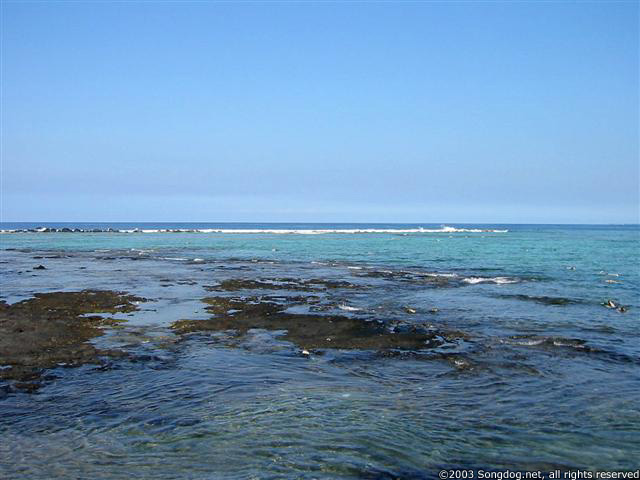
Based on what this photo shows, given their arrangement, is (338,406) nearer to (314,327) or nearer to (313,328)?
(313,328)

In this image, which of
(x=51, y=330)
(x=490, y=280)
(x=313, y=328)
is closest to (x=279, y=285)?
(x=313, y=328)

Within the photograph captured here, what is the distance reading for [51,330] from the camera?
15938 mm

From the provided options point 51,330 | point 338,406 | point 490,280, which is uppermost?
point 490,280

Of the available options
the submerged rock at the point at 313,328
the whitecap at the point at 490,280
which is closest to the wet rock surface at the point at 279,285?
the submerged rock at the point at 313,328

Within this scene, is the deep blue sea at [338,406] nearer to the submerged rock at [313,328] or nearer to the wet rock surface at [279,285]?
the submerged rock at [313,328]

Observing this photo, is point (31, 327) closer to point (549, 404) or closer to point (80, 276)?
point (549, 404)

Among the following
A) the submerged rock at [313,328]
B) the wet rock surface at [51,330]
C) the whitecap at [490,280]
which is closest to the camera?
the wet rock surface at [51,330]

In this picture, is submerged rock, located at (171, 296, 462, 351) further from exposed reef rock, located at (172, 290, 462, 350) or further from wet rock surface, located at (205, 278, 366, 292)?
wet rock surface, located at (205, 278, 366, 292)

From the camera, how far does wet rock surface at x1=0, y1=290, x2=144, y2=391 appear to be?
1209 centimetres

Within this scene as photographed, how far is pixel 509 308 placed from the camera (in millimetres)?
21219

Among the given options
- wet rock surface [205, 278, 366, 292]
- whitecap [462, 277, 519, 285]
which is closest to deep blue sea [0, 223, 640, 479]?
wet rock surface [205, 278, 366, 292]

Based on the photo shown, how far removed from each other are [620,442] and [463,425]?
2.49m

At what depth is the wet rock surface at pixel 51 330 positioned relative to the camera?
39.7 feet

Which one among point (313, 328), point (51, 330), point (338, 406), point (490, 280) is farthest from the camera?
point (490, 280)
